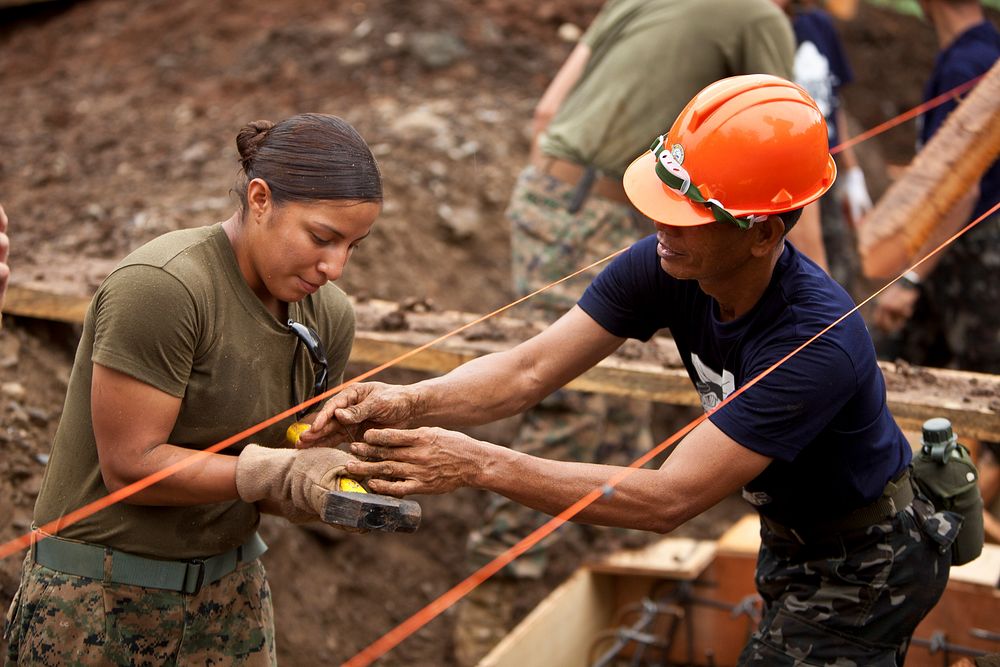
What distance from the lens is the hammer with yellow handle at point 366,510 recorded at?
2.54 m

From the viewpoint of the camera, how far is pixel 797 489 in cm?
299

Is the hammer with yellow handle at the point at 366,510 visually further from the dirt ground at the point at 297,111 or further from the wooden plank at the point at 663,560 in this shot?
the wooden plank at the point at 663,560

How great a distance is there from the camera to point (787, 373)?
2703 millimetres

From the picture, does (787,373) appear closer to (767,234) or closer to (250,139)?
(767,234)

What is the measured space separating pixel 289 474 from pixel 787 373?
4.19 ft

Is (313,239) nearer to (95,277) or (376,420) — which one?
(376,420)

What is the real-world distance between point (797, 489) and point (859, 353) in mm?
451

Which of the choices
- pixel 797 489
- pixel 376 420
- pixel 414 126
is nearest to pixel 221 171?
pixel 414 126

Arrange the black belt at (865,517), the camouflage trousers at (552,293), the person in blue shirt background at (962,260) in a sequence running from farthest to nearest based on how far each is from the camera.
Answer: the person in blue shirt background at (962,260)
the camouflage trousers at (552,293)
the black belt at (865,517)

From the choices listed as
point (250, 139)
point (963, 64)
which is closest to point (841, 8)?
point (963, 64)

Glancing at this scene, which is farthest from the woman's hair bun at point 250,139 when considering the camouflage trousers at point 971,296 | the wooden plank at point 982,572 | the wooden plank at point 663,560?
the camouflage trousers at point 971,296

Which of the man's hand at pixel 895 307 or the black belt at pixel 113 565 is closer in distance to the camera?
the black belt at pixel 113 565

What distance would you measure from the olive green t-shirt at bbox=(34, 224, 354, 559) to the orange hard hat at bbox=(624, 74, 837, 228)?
1076 mm

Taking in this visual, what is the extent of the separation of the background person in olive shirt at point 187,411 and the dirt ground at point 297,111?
4.53ft
